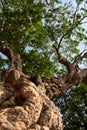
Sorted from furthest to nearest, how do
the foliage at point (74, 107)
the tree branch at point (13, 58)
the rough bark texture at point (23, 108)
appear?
1. the foliage at point (74, 107)
2. the tree branch at point (13, 58)
3. the rough bark texture at point (23, 108)

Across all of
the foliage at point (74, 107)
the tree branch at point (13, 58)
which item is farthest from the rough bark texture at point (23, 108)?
the foliage at point (74, 107)

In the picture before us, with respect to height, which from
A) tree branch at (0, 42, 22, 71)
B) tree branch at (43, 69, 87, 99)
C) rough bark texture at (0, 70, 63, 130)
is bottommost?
rough bark texture at (0, 70, 63, 130)

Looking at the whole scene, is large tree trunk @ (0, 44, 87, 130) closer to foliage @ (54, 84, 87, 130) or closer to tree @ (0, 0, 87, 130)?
tree @ (0, 0, 87, 130)

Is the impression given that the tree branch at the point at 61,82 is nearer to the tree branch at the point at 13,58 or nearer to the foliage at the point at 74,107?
the tree branch at the point at 13,58

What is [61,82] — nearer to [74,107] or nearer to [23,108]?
[23,108]

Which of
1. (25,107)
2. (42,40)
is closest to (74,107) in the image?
(42,40)

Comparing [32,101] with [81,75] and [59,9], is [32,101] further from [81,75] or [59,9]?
[59,9]

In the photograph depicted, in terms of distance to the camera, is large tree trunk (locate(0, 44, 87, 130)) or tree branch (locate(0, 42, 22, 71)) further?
tree branch (locate(0, 42, 22, 71))

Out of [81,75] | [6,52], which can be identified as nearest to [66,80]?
[81,75]

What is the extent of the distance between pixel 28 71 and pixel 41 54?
1.10 meters

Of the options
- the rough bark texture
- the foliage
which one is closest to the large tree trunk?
the rough bark texture

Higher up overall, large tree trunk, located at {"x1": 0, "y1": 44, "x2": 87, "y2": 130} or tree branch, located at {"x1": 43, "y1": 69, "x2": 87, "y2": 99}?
tree branch, located at {"x1": 43, "y1": 69, "x2": 87, "y2": 99}

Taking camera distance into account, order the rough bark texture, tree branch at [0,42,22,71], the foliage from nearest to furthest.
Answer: the rough bark texture
tree branch at [0,42,22,71]
the foliage

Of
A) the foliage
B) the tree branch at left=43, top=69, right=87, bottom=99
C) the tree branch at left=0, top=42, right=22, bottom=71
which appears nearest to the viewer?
the tree branch at left=43, top=69, right=87, bottom=99
